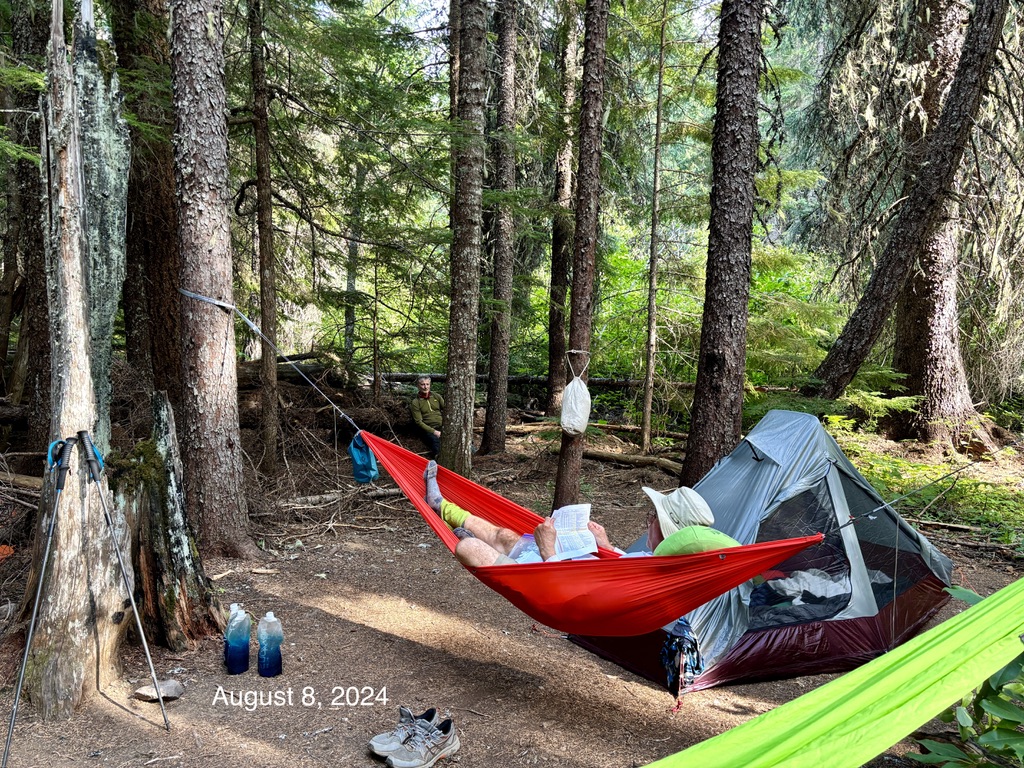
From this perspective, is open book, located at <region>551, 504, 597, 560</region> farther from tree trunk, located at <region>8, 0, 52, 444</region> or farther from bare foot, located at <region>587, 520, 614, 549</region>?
tree trunk, located at <region>8, 0, 52, 444</region>

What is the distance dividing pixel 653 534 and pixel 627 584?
57 cm

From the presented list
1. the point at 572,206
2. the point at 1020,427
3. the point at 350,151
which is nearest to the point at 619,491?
the point at 572,206

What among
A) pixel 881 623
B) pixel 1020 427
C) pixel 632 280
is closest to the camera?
pixel 881 623

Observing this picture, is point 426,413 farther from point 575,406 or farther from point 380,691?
point 380,691

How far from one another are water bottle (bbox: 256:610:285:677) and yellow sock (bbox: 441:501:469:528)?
1.05 metres

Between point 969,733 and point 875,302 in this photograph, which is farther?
point 875,302

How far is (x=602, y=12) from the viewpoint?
4934 millimetres

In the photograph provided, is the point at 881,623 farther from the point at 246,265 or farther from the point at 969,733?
the point at 246,265

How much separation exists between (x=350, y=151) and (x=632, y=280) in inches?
218

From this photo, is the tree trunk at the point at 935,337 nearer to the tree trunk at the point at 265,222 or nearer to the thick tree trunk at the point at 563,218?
the thick tree trunk at the point at 563,218

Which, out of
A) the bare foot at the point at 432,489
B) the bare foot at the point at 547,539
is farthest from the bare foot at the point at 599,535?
the bare foot at the point at 432,489

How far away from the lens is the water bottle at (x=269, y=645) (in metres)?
2.89

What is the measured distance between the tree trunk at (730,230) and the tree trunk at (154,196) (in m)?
3.68

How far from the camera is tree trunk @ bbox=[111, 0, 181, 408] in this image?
491 centimetres
